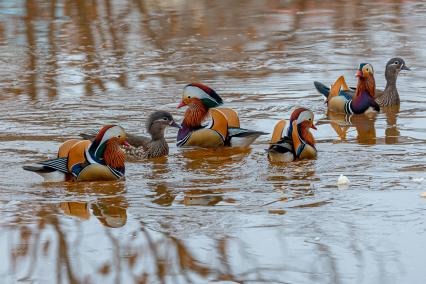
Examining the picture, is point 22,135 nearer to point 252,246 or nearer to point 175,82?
point 175,82

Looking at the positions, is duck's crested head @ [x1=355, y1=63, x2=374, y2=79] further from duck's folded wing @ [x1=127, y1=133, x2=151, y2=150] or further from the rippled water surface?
duck's folded wing @ [x1=127, y1=133, x2=151, y2=150]

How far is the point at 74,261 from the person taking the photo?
24.8 ft

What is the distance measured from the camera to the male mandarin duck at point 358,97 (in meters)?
12.9

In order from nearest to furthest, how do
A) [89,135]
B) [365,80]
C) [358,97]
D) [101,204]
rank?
[101,204] < [89,135] < [358,97] < [365,80]

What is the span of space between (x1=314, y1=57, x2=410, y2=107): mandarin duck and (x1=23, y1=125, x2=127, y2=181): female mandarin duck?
395cm

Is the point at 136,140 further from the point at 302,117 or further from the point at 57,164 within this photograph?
the point at 302,117

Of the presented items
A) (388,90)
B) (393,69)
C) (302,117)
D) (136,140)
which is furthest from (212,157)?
(393,69)

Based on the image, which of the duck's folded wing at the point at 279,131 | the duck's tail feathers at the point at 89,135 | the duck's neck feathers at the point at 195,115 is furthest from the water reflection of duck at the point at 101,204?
the duck's neck feathers at the point at 195,115

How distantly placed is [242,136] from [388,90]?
2837 millimetres

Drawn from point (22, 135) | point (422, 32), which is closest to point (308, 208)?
point (22, 135)

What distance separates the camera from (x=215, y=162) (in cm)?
1076

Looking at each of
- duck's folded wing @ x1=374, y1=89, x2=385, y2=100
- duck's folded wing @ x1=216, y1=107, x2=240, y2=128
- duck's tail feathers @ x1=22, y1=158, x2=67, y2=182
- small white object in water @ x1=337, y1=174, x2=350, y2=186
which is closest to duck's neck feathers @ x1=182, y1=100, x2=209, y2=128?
duck's folded wing @ x1=216, y1=107, x2=240, y2=128

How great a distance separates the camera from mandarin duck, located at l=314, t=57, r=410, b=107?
43.3ft

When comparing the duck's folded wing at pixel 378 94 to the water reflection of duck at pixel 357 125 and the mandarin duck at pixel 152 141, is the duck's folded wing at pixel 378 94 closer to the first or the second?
the water reflection of duck at pixel 357 125
